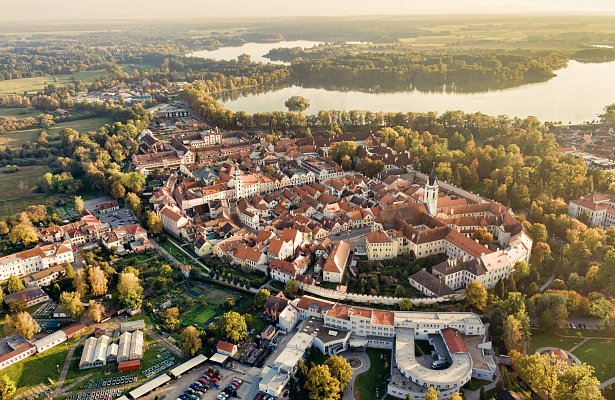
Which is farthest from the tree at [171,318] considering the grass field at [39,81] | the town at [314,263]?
the grass field at [39,81]

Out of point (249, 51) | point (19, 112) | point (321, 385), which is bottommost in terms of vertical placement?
point (321, 385)

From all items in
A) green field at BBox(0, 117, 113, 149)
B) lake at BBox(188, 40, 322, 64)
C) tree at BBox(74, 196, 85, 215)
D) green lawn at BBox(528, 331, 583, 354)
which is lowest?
green lawn at BBox(528, 331, 583, 354)

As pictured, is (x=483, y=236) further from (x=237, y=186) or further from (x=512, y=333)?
(x=237, y=186)

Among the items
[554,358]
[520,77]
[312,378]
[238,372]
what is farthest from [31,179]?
[520,77]

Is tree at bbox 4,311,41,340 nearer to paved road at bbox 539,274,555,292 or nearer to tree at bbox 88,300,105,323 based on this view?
tree at bbox 88,300,105,323

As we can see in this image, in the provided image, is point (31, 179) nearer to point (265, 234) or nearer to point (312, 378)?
point (265, 234)

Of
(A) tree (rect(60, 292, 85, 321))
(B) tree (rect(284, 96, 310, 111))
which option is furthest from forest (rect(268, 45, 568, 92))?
(A) tree (rect(60, 292, 85, 321))

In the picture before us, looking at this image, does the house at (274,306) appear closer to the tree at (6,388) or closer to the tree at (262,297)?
the tree at (262,297)

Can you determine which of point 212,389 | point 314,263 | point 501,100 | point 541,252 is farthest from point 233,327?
point 501,100
